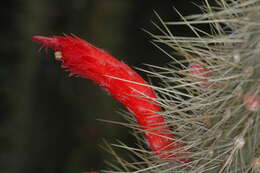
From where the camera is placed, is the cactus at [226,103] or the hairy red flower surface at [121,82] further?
the hairy red flower surface at [121,82]

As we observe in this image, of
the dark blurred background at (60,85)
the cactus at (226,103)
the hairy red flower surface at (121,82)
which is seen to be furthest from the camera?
the dark blurred background at (60,85)

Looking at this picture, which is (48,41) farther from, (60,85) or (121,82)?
(60,85)

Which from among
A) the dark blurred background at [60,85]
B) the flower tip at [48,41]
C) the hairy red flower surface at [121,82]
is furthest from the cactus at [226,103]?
the dark blurred background at [60,85]

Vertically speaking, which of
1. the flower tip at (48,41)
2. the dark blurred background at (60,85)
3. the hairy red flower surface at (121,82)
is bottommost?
the dark blurred background at (60,85)

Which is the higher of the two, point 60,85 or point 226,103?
point 226,103

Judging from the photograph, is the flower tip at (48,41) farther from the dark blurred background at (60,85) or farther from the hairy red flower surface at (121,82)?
the dark blurred background at (60,85)

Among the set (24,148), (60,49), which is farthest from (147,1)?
(60,49)

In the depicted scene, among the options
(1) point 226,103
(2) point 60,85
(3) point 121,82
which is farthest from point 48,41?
(2) point 60,85
